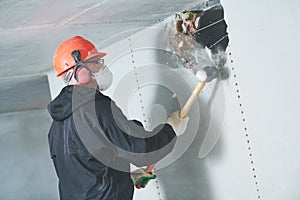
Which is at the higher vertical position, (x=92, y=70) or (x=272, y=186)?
(x=92, y=70)

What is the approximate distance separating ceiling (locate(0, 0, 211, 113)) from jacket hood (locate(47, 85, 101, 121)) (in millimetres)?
334

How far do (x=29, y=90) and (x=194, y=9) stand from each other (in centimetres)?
208

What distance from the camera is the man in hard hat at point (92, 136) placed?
1.67m

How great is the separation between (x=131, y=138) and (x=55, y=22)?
2.21 ft

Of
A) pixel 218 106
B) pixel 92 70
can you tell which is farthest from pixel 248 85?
pixel 92 70

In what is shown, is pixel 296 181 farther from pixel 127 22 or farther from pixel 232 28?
pixel 127 22

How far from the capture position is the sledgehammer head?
1.85 meters

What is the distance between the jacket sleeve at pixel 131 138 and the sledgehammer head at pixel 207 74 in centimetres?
32

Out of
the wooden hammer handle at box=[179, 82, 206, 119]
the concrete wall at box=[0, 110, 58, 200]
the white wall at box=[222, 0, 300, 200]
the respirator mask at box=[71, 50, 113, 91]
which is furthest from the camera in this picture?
the concrete wall at box=[0, 110, 58, 200]

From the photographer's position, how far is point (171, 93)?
2227 millimetres

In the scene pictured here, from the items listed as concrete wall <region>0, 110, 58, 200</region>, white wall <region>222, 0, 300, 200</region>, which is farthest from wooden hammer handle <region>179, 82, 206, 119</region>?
concrete wall <region>0, 110, 58, 200</region>

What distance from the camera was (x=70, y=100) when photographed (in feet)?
5.57

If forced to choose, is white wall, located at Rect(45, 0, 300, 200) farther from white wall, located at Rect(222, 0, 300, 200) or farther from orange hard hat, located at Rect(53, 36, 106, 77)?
orange hard hat, located at Rect(53, 36, 106, 77)

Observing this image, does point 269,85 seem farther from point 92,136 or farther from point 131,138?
point 92,136
